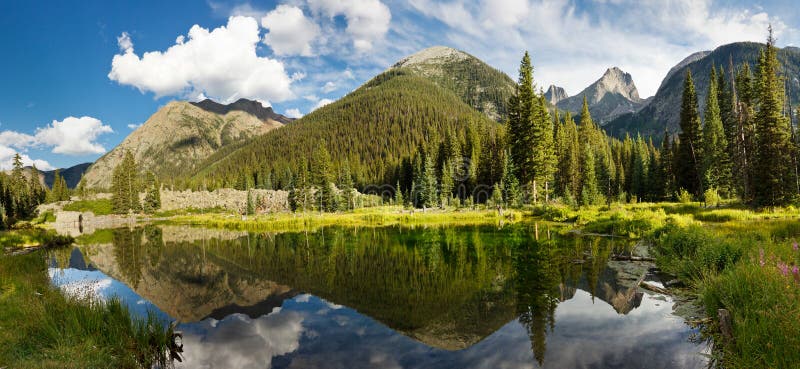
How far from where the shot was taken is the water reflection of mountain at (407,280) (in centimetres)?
1186

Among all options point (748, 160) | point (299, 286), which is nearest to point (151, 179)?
point (299, 286)

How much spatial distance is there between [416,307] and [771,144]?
4009 cm

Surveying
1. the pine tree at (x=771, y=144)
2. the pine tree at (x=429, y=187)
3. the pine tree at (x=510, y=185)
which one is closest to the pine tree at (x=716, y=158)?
the pine tree at (x=771, y=144)

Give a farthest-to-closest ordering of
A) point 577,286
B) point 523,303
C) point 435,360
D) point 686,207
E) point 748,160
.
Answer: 1. point 748,160
2. point 686,207
3. point 577,286
4. point 523,303
5. point 435,360

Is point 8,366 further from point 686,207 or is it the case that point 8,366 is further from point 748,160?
point 748,160

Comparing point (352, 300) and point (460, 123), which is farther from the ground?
point (460, 123)

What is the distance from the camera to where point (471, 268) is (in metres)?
18.6

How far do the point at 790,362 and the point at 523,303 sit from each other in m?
7.48

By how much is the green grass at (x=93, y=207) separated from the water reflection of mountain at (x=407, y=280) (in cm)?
8783

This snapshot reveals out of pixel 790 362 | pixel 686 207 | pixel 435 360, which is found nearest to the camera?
pixel 790 362

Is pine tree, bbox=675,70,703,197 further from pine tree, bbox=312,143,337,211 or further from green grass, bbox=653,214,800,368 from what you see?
pine tree, bbox=312,143,337,211

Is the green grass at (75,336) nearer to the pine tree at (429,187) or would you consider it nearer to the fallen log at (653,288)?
the fallen log at (653,288)

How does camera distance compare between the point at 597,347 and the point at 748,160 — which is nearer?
the point at 597,347

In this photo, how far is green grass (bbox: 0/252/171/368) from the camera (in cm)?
757
